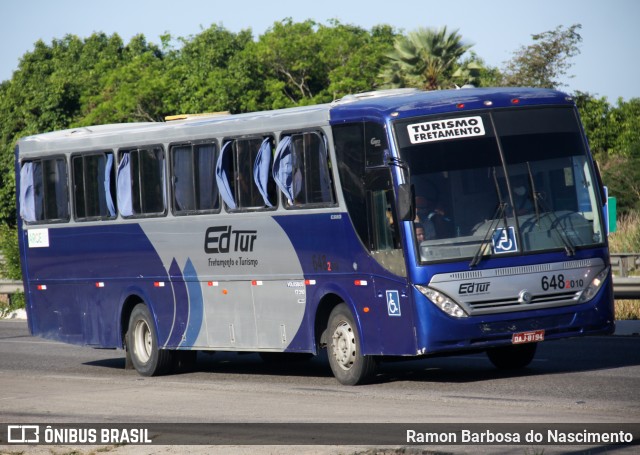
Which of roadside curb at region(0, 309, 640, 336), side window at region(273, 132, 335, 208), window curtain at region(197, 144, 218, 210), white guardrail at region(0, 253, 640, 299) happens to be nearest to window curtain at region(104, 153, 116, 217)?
window curtain at region(197, 144, 218, 210)

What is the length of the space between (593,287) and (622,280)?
23.5 feet

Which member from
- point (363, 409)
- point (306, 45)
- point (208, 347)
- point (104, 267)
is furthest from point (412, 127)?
point (306, 45)

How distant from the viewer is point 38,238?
19.9 meters

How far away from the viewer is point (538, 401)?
1209 cm

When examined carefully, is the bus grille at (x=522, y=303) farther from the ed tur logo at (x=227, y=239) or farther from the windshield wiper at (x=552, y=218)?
the ed tur logo at (x=227, y=239)

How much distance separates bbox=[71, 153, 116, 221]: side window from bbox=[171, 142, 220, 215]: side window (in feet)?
5.19

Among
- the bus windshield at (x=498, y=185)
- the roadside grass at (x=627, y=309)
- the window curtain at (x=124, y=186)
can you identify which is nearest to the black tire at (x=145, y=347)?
the window curtain at (x=124, y=186)

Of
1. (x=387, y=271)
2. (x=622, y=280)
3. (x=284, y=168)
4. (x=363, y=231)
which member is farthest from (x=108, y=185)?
(x=622, y=280)

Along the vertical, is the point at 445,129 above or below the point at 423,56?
below

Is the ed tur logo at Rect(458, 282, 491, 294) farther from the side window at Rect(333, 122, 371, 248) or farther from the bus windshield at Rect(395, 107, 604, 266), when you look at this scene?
the side window at Rect(333, 122, 371, 248)

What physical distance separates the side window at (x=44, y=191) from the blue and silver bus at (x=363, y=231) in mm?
1264

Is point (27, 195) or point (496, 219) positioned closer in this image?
point (496, 219)

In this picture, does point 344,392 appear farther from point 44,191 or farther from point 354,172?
point 44,191

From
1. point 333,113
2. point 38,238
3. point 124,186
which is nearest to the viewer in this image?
point 333,113
